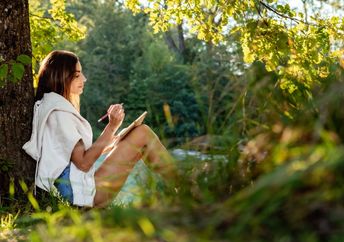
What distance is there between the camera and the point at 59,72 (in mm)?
4945

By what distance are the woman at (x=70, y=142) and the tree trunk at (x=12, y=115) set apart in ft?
0.29

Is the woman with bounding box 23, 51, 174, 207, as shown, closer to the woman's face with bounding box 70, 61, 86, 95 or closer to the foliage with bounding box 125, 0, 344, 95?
the woman's face with bounding box 70, 61, 86, 95

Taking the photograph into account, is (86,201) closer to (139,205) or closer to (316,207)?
(139,205)

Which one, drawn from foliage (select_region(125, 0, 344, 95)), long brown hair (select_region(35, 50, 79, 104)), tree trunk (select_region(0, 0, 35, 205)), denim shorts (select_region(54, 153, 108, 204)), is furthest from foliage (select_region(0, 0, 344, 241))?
foliage (select_region(125, 0, 344, 95))

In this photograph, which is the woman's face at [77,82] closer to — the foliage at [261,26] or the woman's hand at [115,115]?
the woman's hand at [115,115]

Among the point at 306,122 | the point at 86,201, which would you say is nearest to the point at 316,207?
the point at 306,122

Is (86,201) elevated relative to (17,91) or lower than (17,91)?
lower

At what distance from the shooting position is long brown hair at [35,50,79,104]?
16.2 feet

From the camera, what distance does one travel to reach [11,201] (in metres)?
4.93

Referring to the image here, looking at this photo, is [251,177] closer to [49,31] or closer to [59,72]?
[59,72]

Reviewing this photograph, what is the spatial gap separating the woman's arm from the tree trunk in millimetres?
466

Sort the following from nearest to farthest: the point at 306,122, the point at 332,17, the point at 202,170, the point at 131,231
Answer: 1. the point at 131,231
2. the point at 306,122
3. the point at 202,170
4. the point at 332,17

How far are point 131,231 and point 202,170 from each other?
42 cm

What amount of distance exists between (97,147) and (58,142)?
1.09ft
